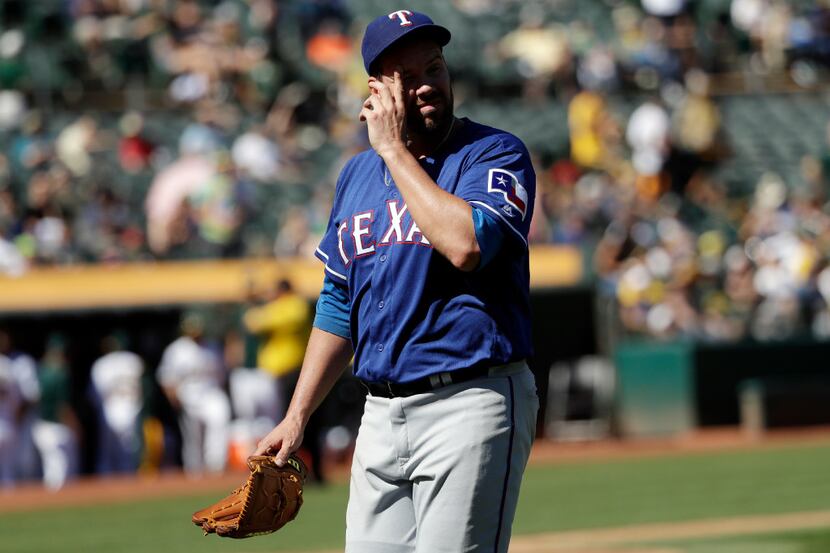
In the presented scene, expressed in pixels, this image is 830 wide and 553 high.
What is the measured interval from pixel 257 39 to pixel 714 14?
6505 mm

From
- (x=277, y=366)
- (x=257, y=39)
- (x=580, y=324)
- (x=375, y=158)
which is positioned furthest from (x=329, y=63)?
(x=375, y=158)

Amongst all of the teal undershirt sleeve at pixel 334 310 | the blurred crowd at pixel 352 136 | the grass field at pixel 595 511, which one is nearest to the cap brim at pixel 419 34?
the teal undershirt sleeve at pixel 334 310

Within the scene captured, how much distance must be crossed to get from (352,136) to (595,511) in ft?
22.9

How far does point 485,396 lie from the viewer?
3.31m

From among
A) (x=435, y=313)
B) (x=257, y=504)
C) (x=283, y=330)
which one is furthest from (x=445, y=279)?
(x=283, y=330)

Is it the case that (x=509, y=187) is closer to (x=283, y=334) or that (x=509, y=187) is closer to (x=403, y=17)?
(x=403, y=17)

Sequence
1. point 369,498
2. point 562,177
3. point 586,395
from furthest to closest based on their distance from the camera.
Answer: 1. point 562,177
2. point 586,395
3. point 369,498

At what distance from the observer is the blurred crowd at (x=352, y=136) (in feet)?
44.8

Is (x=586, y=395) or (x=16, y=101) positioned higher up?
(x=16, y=101)

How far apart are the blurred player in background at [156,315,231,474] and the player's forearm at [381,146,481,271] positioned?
9708 mm

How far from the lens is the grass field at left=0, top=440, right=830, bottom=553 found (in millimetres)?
7977

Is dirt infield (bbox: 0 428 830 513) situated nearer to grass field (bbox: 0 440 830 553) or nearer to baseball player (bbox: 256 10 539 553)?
grass field (bbox: 0 440 830 553)

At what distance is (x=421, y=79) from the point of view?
3.39 meters

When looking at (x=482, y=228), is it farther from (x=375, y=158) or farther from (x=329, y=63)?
(x=329, y=63)
